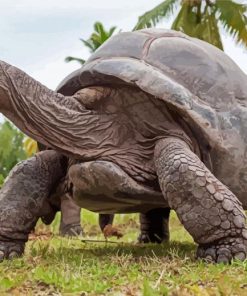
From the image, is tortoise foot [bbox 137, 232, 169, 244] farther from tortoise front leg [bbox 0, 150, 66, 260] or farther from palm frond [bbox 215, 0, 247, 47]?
palm frond [bbox 215, 0, 247, 47]

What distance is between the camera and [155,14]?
21.6 meters

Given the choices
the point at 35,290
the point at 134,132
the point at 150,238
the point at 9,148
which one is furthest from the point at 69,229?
the point at 9,148

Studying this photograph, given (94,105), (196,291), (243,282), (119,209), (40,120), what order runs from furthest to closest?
(119,209) → (94,105) → (40,120) → (243,282) → (196,291)

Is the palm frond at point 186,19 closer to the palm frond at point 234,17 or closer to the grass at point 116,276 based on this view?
the palm frond at point 234,17

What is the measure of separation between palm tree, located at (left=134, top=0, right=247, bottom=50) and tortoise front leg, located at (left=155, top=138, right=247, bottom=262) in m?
16.1

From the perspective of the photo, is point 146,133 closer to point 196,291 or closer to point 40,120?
point 40,120

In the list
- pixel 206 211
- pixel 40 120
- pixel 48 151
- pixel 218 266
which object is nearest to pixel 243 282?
pixel 218 266

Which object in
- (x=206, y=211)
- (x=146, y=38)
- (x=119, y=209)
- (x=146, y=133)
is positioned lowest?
(x=119, y=209)

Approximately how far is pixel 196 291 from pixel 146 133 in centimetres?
197

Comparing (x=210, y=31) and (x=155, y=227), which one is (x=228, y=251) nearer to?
(x=155, y=227)

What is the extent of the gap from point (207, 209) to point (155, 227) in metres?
2.66

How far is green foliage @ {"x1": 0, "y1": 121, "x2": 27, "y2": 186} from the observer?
39.6m

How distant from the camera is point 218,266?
3.82 metres

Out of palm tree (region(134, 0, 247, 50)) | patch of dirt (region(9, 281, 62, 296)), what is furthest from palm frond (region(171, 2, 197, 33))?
patch of dirt (region(9, 281, 62, 296))
